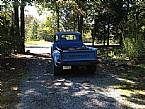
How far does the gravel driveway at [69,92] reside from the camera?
9.30 m

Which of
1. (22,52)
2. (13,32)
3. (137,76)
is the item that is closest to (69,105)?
(137,76)

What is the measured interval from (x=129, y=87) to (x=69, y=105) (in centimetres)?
344

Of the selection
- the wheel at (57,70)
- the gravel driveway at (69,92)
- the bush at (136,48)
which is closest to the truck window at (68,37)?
the gravel driveway at (69,92)

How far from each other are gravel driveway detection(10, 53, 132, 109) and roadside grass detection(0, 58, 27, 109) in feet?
0.79

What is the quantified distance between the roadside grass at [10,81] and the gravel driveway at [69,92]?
0.79 feet

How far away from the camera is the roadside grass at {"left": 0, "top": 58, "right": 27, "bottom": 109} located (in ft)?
32.6

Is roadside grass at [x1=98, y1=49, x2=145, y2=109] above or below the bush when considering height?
below

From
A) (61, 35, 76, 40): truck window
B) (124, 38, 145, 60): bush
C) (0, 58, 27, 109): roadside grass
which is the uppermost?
(61, 35, 76, 40): truck window

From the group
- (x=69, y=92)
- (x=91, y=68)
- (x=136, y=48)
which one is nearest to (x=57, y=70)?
(x=91, y=68)

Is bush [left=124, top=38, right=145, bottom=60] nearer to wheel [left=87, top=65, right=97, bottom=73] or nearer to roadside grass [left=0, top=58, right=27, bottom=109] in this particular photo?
wheel [left=87, top=65, right=97, bottom=73]

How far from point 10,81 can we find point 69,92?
3.51 meters

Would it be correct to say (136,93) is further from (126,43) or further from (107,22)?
(107,22)

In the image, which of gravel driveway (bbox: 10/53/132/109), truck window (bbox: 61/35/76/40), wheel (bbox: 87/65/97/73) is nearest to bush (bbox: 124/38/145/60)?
truck window (bbox: 61/35/76/40)

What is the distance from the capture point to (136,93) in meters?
10.8
